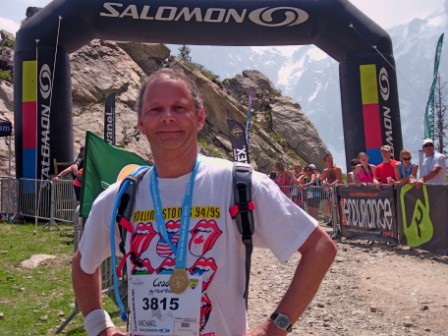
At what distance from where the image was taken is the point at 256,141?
1160 inches

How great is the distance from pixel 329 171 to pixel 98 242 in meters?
10.2

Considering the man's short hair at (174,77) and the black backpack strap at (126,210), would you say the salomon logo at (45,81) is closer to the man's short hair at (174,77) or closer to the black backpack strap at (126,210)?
the man's short hair at (174,77)

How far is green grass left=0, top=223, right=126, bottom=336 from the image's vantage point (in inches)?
197

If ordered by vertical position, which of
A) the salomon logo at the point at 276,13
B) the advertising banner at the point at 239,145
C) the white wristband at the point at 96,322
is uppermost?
the salomon logo at the point at 276,13

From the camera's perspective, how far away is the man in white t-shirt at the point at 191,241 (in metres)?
1.65

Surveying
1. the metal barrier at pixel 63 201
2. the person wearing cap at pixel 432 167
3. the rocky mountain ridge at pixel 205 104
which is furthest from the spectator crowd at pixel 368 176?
the rocky mountain ridge at pixel 205 104

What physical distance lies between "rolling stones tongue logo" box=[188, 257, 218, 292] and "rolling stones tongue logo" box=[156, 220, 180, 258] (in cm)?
9

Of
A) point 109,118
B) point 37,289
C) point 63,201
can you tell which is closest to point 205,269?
point 37,289

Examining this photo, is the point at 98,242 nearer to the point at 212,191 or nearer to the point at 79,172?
the point at 212,191

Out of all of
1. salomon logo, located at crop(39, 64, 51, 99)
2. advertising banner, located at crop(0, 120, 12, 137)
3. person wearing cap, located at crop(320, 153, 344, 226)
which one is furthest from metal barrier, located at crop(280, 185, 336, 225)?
advertising banner, located at crop(0, 120, 12, 137)

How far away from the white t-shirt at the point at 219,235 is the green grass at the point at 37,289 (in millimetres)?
3420

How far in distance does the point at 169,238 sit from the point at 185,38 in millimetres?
11642

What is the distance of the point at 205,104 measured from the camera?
28.7 meters

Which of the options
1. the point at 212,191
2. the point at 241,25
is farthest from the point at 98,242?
the point at 241,25
